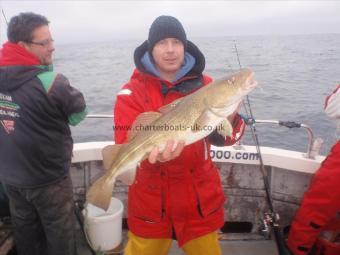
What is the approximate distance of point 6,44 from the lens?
3631 mm

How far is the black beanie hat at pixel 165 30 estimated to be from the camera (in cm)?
333

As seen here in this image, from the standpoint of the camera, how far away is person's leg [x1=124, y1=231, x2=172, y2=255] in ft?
11.0

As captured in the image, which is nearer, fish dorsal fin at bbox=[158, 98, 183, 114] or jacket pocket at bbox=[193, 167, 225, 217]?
fish dorsal fin at bbox=[158, 98, 183, 114]

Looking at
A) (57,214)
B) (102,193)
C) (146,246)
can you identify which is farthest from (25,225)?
(146,246)

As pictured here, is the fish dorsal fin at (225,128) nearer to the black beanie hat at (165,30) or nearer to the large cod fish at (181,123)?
the large cod fish at (181,123)

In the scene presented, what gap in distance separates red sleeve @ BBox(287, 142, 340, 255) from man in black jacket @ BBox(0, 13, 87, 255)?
268 cm

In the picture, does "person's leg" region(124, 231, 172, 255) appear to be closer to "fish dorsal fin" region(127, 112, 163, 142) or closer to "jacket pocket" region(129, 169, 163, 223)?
"jacket pocket" region(129, 169, 163, 223)

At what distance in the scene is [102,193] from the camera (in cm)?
314

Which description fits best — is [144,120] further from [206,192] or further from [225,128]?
[206,192]

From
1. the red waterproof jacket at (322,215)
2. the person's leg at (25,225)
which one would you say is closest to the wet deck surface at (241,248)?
the red waterproof jacket at (322,215)

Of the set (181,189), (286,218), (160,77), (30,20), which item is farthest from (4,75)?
(286,218)

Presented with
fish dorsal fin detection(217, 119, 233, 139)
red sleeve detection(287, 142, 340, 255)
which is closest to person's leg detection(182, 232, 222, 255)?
fish dorsal fin detection(217, 119, 233, 139)

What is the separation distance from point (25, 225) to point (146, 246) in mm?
1502

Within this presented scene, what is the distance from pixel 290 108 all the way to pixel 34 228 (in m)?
13.1
